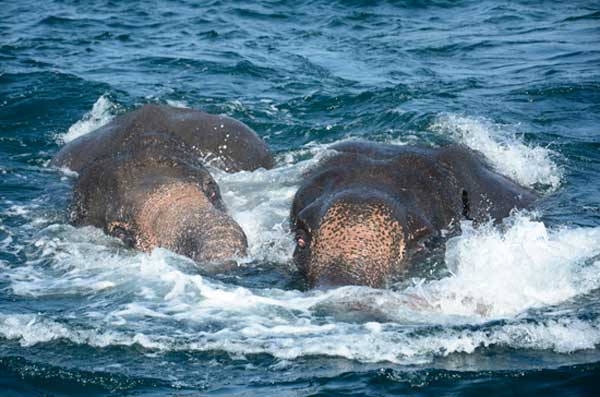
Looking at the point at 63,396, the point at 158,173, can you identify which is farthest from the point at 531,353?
the point at 158,173

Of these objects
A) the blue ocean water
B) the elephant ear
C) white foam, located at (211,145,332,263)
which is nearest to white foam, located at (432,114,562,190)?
the blue ocean water

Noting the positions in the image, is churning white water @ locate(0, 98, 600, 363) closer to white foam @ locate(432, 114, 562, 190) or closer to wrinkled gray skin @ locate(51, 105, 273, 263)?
wrinkled gray skin @ locate(51, 105, 273, 263)

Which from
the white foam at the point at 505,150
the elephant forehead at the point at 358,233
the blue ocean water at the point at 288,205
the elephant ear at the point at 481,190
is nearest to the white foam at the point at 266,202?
the blue ocean water at the point at 288,205

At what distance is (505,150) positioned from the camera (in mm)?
14859

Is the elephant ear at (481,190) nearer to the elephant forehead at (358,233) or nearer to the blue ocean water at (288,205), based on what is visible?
the blue ocean water at (288,205)

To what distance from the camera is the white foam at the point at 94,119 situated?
1719 centimetres

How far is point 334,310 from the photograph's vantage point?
9.28 m

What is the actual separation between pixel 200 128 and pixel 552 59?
9.11 metres

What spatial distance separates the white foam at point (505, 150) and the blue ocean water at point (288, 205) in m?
0.05

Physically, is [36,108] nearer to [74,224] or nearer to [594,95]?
[74,224]

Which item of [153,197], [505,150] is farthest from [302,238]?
[505,150]

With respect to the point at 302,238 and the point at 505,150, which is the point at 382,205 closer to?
Answer: the point at 302,238

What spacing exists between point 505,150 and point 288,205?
352cm

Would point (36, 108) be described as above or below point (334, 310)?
below
